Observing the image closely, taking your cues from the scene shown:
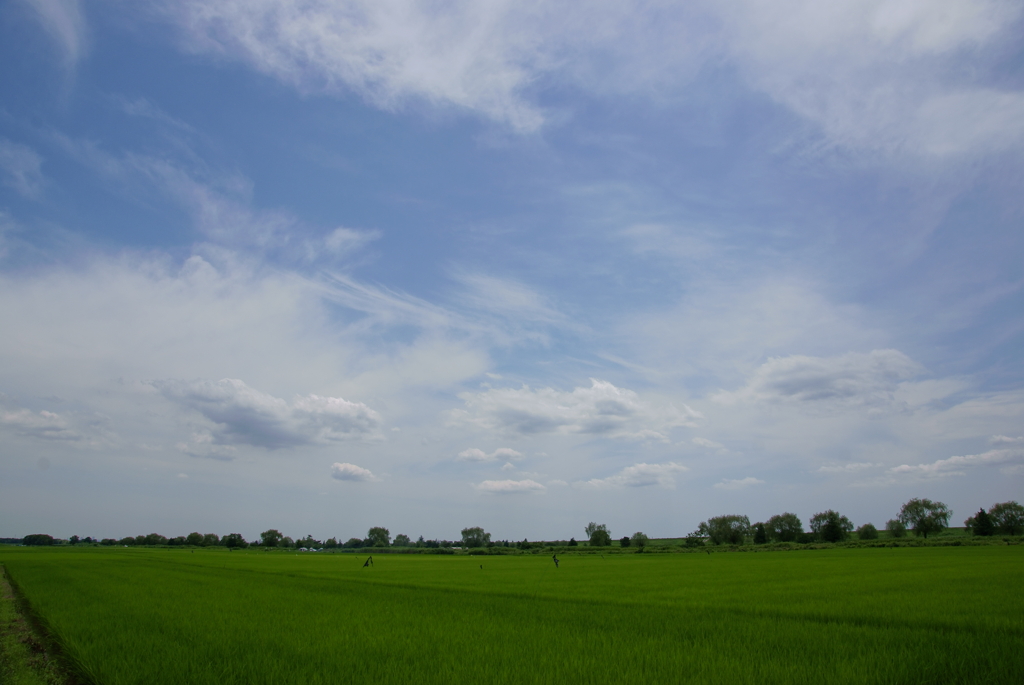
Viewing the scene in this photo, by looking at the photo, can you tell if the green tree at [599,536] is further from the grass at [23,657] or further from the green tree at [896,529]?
the grass at [23,657]

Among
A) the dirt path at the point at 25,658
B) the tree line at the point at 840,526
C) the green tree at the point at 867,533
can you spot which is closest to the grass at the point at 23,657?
the dirt path at the point at 25,658

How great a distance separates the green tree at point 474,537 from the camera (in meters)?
188

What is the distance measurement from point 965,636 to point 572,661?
8.78m

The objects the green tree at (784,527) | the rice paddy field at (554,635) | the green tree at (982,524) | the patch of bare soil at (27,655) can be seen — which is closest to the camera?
the rice paddy field at (554,635)

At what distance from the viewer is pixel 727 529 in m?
147

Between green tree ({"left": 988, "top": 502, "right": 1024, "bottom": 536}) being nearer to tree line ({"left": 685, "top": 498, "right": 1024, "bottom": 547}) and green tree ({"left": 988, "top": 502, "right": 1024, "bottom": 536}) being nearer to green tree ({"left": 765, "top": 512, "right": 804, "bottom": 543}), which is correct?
tree line ({"left": 685, "top": 498, "right": 1024, "bottom": 547})

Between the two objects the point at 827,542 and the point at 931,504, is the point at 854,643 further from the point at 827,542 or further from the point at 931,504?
the point at 931,504

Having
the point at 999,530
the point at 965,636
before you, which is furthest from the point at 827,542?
the point at 965,636

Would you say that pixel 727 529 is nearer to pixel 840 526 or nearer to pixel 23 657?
pixel 840 526

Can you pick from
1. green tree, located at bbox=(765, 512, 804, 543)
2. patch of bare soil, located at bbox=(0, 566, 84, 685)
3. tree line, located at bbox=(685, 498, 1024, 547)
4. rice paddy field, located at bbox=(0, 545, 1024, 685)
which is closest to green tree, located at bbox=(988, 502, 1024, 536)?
tree line, located at bbox=(685, 498, 1024, 547)

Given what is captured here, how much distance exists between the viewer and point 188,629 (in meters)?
12.6

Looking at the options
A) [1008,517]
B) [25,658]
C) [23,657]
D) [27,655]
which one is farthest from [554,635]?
[1008,517]

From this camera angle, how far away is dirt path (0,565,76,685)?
8977mm

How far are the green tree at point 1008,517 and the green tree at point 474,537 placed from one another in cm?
14871
